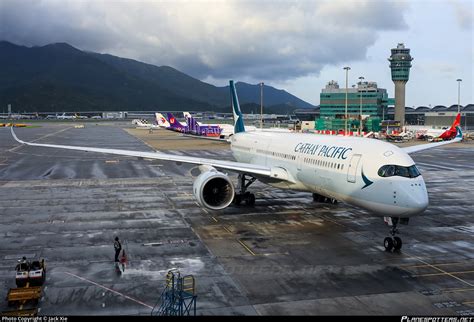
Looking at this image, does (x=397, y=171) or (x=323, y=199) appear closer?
(x=397, y=171)

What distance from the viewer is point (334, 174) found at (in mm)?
23625

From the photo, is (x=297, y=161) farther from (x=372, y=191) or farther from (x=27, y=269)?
(x=27, y=269)

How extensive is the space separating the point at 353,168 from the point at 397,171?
245 centimetres

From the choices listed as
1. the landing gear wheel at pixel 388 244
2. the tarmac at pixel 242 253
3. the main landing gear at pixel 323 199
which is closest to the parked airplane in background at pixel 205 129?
the tarmac at pixel 242 253

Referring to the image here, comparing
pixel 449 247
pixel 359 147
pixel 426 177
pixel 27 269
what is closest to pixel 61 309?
pixel 27 269

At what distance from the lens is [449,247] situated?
22.3 meters

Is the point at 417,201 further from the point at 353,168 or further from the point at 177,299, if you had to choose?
the point at 177,299

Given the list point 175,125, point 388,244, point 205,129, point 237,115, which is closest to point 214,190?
point 388,244

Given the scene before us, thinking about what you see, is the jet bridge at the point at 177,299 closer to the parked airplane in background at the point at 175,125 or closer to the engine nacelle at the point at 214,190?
the engine nacelle at the point at 214,190

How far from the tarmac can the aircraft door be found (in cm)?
329

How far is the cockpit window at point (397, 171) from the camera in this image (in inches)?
793

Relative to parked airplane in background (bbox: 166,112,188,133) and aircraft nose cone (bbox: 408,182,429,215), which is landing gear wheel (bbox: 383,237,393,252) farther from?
parked airplane in background (bbox: 166,112,188,133)

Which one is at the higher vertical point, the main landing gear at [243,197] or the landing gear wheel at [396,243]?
the main landing gear at [243,197]

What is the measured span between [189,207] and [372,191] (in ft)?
47.5
